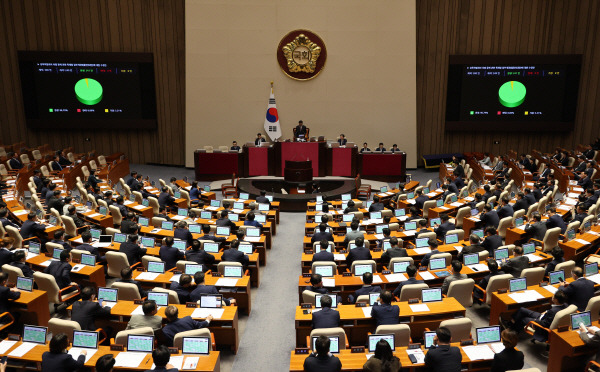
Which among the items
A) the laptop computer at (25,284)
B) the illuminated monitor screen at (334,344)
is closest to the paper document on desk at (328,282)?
the illuminated monitor screen at (334,344)

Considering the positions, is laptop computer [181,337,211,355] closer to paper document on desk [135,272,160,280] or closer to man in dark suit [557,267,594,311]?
paper document on desk [135,272,160,280]

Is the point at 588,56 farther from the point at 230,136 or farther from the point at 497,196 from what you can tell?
the point at 230,136

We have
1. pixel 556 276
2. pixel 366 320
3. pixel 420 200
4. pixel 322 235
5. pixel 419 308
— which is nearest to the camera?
pixel 366 320

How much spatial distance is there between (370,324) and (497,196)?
829 centimetres

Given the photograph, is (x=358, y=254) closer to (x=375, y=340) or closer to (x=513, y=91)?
(x=375, y=340)

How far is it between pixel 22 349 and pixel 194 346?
217cm

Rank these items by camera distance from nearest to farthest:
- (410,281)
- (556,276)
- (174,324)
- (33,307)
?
(174,324), (33,307), (410,281), (556,276)

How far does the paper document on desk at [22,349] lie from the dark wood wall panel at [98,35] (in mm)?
16967

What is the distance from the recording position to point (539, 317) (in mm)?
7359

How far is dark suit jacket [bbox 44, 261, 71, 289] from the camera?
27.4 ft

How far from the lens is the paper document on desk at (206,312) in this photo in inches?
274

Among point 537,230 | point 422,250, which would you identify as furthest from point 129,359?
point 537,230

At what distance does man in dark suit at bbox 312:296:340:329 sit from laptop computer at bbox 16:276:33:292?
4.58 m

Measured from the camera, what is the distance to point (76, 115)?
21.8m
